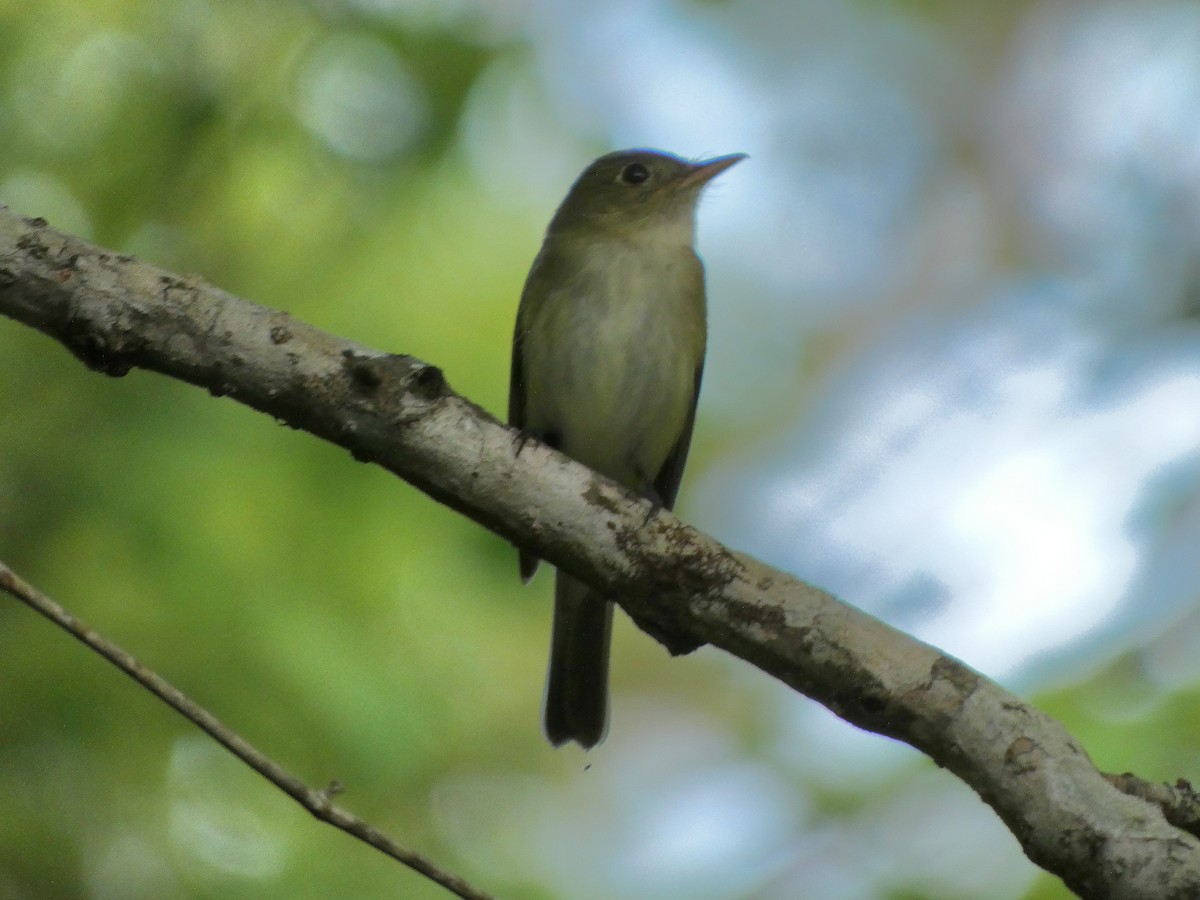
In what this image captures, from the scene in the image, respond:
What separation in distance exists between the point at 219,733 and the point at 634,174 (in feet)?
12.0

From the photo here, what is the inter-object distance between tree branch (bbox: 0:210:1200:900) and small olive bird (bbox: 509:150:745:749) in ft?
5.70

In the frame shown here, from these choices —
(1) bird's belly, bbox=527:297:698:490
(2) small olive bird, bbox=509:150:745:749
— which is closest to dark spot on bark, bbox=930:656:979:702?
(2) small olive bird, bbox=509:150:745:749

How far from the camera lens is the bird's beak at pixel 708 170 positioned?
17.8 feet

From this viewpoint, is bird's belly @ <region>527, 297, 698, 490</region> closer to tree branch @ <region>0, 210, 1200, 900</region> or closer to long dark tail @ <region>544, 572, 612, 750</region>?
long dark tail @ <region>544, 572, 612, 750</region>

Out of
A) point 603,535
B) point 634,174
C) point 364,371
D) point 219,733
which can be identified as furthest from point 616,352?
point 219,733

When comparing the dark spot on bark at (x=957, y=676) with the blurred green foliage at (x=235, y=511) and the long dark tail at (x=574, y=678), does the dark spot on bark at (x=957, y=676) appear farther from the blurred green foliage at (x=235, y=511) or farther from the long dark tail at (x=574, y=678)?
the long dark tail at (x=574, y=678)

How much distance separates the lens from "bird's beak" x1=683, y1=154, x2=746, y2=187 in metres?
5.43

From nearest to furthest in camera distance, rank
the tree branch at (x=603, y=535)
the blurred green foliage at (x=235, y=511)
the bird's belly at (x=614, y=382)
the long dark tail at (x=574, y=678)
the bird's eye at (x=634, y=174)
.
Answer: the tree branch at (x=603, y=535) → the blurred green foliage at (x=235, y=511) → the bird's belly at (x=614, y=382) → the long dark tail at (x=574, y=678) → the bird's eye at (x=634, y=174)

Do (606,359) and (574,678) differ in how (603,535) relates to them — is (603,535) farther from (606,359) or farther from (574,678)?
(574,678)

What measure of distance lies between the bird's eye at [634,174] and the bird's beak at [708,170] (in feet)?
0.65

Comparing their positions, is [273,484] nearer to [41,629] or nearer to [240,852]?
[41,629]

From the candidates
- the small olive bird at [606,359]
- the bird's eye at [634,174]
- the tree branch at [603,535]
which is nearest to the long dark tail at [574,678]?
the small olive bird at [606,359]

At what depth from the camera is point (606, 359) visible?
A: 16.1 feet

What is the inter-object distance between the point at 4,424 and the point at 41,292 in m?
1.31
